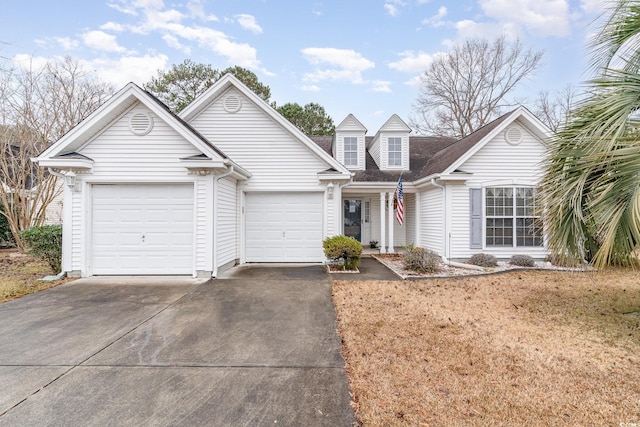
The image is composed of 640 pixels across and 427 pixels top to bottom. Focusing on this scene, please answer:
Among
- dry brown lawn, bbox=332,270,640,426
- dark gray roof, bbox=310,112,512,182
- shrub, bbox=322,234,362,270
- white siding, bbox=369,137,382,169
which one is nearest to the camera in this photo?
dry brown lawn, bbox=332,270,640,426

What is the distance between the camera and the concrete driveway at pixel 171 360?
277cm

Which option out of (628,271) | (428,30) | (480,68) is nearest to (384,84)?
(428,30)

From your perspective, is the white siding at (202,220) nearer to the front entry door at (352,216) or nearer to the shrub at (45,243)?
the shrub at (45,243)

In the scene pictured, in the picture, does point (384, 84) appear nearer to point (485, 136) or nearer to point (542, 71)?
point (485, 136)

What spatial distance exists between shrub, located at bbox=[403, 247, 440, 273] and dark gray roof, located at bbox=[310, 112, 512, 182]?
11.8 ft

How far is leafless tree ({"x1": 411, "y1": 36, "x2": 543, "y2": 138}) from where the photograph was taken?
2320 centimetres

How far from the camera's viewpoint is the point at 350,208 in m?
15.0

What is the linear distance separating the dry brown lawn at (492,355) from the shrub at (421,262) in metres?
2.01

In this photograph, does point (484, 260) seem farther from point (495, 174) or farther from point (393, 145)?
point (393, 145)

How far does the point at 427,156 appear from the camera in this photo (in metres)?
15.6

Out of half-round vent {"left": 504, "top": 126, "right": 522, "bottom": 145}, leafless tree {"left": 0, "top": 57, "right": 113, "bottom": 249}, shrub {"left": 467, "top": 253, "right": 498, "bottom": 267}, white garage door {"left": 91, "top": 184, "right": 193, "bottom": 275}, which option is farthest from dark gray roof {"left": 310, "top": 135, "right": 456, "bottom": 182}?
leafless tree {"left": 0, "top": 57, "right": 113, "bottom": 249}

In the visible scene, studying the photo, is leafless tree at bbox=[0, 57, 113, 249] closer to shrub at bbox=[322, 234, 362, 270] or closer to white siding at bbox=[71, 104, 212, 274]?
white siding at bbox=[71, 104, 212, 274]

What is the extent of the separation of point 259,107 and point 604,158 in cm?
907

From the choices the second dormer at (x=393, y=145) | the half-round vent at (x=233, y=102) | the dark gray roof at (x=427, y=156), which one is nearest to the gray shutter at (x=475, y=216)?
the dark gray roof at (x=427, y=156)
